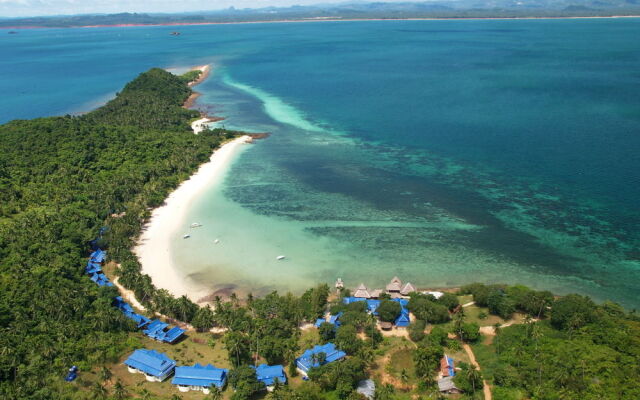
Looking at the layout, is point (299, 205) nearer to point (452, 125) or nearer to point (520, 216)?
point (520, 216)

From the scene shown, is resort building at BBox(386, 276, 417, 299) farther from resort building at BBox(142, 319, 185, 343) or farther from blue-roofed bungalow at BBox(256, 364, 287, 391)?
resort building at BBox(142, 319, 185, 343)

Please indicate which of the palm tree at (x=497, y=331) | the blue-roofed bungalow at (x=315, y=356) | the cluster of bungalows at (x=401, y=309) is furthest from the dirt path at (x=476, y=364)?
the blue-roofed bungalow at (x=315, y=356)

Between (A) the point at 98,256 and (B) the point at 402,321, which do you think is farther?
(A) the point at 98,256

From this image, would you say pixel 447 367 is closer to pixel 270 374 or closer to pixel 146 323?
pixel 270 374

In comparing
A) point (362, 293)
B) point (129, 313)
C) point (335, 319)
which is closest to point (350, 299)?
point (362, 293)

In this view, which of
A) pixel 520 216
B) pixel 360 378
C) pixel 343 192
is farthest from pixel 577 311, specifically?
pixel 343 192

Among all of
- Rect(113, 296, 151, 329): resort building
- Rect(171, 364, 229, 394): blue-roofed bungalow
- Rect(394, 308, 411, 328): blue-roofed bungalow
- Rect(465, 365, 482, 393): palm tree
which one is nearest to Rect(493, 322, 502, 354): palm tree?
Rect(465, 365, 482, 393): palm tree
